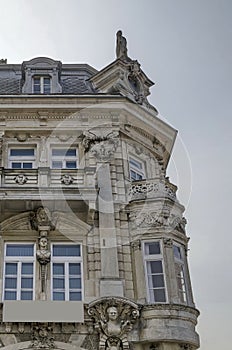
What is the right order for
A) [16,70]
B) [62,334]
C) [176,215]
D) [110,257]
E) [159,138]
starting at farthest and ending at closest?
[16,70] < [159,138] < [176,215] < [110,257] < [62,334]

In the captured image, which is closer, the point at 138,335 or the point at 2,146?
the point at 138,335

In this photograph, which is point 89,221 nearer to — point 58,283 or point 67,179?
point 67,179

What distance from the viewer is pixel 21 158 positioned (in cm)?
2042

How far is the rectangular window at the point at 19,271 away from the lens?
17125 mm

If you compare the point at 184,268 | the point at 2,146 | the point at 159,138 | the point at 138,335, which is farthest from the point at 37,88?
the point at 138,335

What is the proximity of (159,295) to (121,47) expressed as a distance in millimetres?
11585

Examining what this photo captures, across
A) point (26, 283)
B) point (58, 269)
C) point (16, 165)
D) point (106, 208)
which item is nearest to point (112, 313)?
point (58, 269)

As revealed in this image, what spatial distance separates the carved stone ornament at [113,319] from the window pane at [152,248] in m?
2.13

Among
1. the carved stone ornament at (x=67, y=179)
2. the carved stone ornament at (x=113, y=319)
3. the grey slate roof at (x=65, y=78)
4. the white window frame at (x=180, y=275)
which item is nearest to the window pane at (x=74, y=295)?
the carved stone ornament at (x=113, y=319)

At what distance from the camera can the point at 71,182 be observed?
18906 mm

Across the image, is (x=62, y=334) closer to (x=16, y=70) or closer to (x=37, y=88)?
(x=37, y=88)

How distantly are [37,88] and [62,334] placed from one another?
1096cm

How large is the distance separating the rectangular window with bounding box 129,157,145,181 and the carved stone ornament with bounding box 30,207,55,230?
394 cm

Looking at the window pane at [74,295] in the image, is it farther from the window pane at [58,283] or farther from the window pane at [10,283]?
the window pane at [10,283]
